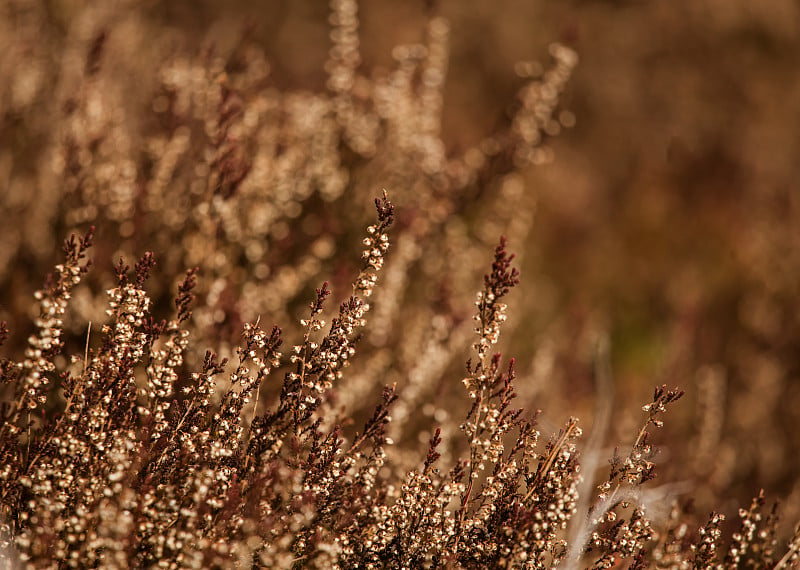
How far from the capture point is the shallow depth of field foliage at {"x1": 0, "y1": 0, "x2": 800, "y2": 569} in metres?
2.17

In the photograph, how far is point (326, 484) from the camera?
7.30 feet

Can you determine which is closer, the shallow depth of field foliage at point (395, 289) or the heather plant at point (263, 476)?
the heather plant at point (263, 476)

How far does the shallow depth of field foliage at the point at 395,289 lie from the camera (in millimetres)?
2174

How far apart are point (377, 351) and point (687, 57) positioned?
7.07 meters

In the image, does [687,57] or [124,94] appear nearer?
[124,94]

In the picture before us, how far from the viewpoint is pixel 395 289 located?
4117 mm

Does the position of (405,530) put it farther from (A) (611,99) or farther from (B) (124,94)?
(A) (611,99)

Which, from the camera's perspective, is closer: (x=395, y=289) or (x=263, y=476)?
(x=263, y=476)

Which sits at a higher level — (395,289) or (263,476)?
(395,289)

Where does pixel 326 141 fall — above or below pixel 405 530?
above

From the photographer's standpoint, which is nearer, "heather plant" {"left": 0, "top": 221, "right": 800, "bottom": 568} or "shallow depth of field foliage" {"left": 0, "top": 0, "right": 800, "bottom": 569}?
"heather plant" {"left": 0, "top": 221, "right": 800, "bottom": 568}

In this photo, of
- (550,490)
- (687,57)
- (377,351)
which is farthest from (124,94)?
(687,57)

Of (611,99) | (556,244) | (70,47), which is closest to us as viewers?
(70,47)

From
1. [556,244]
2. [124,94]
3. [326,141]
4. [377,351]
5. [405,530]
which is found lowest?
[405,530]
